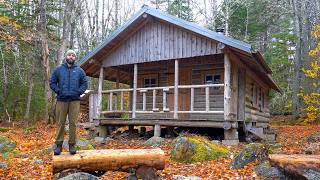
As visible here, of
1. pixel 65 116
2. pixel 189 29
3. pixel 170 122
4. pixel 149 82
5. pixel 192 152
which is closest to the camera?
pixel 65 116

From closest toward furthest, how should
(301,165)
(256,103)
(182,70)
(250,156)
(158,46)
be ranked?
(301,165), (250,156), (158,46), (182,70), (256,103)

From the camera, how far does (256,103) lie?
Answer: 20.3 metres

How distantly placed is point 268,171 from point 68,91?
4644mm

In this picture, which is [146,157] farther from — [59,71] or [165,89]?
[165,89]

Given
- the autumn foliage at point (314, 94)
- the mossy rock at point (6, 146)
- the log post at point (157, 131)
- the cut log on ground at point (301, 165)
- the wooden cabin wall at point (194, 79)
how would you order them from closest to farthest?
the cut log on ground at point (301, 165) → the mossy rock at point (6, 146) → the log post at point (157, 131) → the wooden cabin wall at point (194, 79) → the autumn foliage at point (314, 94)

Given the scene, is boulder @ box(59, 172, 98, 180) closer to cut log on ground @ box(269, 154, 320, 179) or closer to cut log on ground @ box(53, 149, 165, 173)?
cut log on ground @ box(53, 149, 165, 173)

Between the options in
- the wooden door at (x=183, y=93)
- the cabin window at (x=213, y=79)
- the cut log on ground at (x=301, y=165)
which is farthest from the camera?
the wooden door at (x=183, y=93)

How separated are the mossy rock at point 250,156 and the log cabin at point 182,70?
404 centimetres

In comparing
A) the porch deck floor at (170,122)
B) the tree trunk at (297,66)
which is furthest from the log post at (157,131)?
the tree trunk at (297,66)

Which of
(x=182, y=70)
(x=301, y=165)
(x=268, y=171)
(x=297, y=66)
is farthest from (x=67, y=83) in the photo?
(x=297, y=66)

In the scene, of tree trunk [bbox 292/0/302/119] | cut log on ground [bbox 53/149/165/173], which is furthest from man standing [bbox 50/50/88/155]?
tree trunk [bbox 292/0/302/119]

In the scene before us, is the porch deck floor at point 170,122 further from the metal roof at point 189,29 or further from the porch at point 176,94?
the metal roof at point 189,29

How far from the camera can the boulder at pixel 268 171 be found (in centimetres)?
754

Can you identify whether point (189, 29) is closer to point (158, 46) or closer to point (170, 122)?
point (158, 46)
